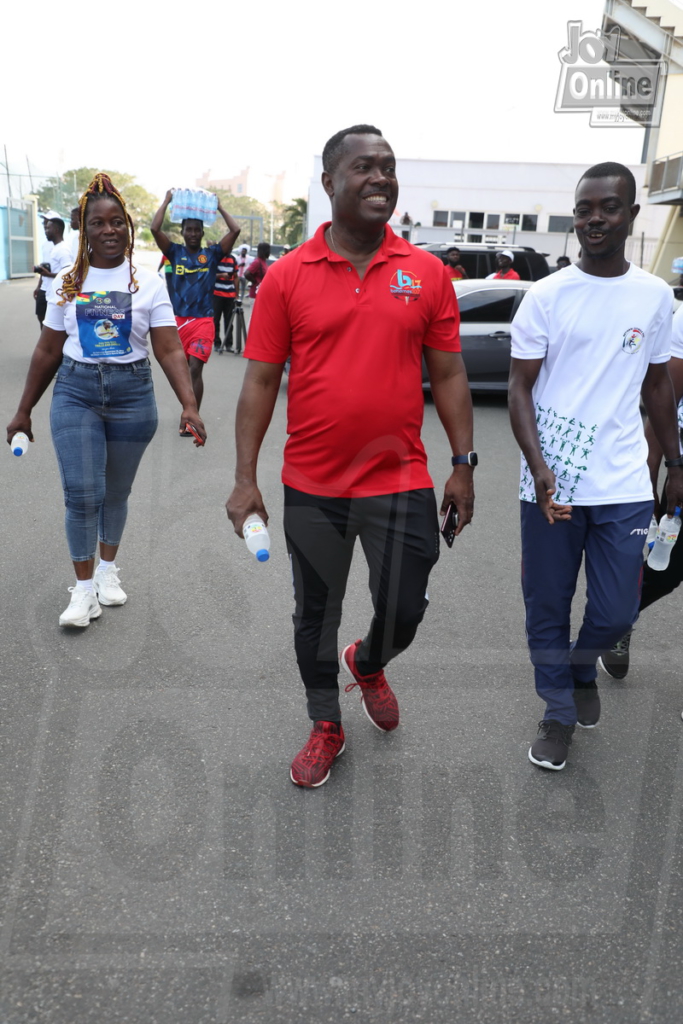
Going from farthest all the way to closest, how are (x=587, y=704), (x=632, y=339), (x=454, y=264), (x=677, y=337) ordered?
(x=454, y=264)
(x=587, y=704)
(x=677, y=337)
(x=632, y=339)

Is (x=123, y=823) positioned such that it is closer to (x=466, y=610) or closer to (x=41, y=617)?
(x=41, y=617)

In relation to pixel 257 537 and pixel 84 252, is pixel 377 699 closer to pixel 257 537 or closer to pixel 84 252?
pixel 257 537

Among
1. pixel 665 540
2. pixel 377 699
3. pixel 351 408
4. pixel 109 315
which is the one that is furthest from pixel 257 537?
pixel 665 540

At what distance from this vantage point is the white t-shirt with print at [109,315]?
4039mm

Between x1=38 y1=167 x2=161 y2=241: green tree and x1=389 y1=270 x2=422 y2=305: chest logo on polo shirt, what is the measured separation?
183 cm

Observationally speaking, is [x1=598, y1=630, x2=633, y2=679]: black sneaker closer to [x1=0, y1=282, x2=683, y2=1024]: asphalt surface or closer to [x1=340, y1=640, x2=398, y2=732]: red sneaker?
[x1=0, y1=282, x2=683, y2=1024]: asphalt surface

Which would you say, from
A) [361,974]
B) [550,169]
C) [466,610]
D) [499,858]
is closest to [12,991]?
[361,974]

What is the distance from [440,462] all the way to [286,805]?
18.2 ft

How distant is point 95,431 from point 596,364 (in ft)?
7.62

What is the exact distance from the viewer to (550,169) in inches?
2036

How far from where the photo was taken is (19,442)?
4.14 metres

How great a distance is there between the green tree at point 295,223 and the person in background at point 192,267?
55.3 metres

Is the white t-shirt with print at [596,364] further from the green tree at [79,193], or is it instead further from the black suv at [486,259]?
the black suv at [486,259]

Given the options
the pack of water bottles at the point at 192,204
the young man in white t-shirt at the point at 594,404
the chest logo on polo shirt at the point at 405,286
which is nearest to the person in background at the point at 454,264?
the pack of water bottles at the point at 192,204
